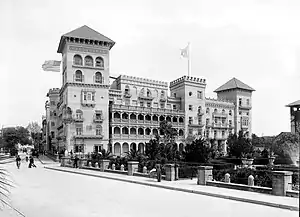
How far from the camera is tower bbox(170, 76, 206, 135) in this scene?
67625mm

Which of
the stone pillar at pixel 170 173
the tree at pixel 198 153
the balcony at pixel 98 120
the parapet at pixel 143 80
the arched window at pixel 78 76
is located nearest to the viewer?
the stone pillar at pixel 170 173

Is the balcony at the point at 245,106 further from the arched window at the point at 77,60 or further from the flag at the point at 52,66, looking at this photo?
the flag at the point at 52,66

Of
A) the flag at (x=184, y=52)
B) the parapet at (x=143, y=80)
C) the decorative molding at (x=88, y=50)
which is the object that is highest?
the flag at (x=184, y=52)

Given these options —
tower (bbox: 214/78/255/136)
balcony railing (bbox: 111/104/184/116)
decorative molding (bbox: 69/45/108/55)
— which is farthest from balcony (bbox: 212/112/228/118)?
decorative molding (bbox: 69/45/108/55)

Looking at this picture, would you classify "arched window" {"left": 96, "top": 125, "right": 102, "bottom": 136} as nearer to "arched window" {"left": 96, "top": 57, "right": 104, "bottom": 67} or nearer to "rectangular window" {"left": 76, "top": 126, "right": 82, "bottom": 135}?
"rectangular window" {"left": 76, "top": 126, "right": 82, "bottom": 135}

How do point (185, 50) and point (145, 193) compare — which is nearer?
point (145, 193)

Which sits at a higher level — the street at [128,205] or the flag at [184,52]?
the flag at [184,52]

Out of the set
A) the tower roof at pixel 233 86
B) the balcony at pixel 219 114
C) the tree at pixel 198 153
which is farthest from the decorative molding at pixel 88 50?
the tree at pixel 198 153

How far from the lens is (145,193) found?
52.7 feet

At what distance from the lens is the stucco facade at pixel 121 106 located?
54.8 m

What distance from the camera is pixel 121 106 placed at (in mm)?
60344

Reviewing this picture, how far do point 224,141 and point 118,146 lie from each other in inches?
990

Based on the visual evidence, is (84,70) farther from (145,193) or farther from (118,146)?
(145,193)

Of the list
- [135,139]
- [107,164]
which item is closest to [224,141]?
[135,139]
